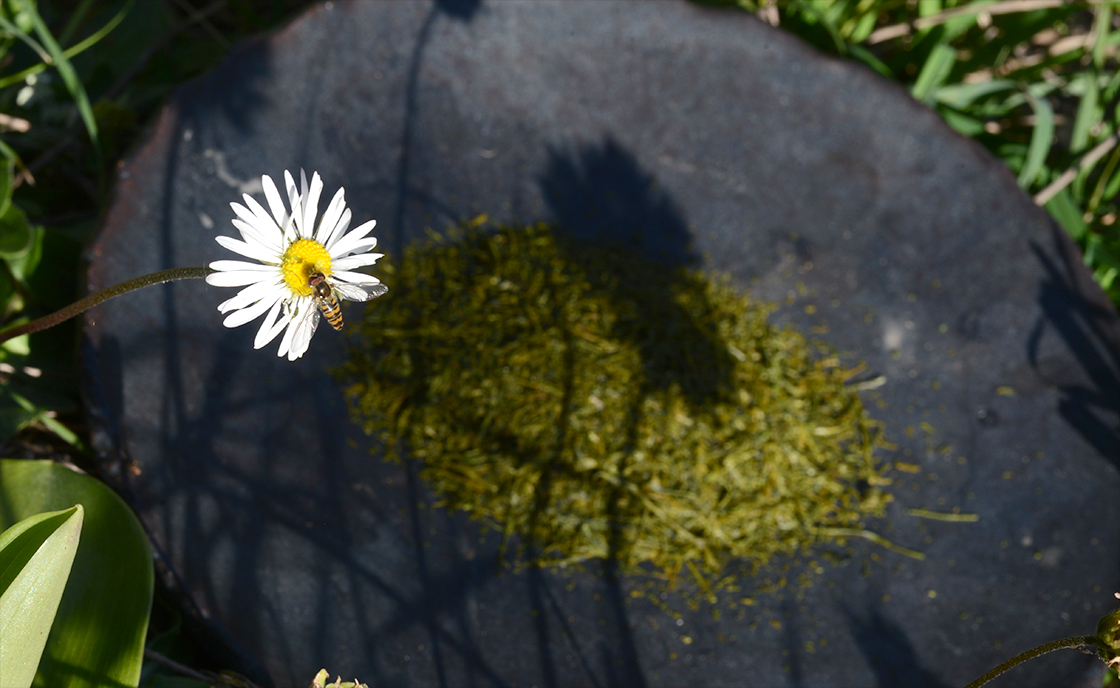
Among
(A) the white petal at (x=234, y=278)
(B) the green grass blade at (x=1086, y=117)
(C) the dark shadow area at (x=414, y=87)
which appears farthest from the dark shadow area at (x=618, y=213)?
(B) the green grass blade at (x=1086, y=117)

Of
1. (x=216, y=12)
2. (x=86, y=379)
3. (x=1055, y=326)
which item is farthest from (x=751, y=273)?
(x=216, y=12)

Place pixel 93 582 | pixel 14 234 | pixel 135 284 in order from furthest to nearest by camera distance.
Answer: pixel 14 234, pixel 93 582, pixel 135 284

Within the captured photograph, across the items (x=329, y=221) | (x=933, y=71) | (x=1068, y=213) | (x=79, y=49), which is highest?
(x=933, y=71)

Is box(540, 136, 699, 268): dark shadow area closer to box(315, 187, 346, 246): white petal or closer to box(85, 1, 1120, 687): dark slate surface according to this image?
box(85, 1, 1120, 687): dark slate surface

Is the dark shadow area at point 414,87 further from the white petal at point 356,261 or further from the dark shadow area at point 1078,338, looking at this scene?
the dark shadow area at point 1078,338

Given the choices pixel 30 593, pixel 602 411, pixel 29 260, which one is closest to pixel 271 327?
pixel 30 593

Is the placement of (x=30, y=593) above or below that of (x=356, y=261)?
below

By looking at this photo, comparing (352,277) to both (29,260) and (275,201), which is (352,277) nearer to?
(275,201)
